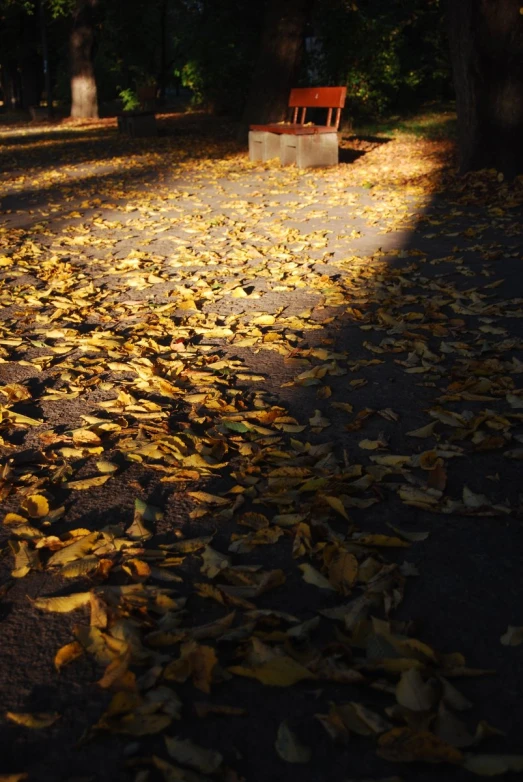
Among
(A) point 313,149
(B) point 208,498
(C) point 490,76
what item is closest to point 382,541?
(B) point 208,498

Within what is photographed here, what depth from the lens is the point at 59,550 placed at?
93.7 inches

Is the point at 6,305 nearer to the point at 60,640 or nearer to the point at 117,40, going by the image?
the point at 60,640

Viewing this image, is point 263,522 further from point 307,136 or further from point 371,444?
point 307,136

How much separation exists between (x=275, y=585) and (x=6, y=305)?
366 centimetres

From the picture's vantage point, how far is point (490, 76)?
8492mm

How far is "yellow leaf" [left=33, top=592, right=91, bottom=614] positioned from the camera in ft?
6.96

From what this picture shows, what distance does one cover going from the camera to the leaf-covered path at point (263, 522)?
5.57 feet

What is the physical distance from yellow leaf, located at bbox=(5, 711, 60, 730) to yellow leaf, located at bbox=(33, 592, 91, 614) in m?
0.39

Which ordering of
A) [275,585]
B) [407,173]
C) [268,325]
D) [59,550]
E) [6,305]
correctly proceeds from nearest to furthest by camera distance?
1. [275,585]
2. [59,550]
3. [268,325]
4. [6,305]
5. [407,173]

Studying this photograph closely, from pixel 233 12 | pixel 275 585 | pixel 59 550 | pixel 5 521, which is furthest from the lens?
pixel 233 12

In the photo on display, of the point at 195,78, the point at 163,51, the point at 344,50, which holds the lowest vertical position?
the point at 195,78

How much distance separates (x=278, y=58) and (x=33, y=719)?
1347 centimetres

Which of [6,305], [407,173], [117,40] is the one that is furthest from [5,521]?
[117,40]

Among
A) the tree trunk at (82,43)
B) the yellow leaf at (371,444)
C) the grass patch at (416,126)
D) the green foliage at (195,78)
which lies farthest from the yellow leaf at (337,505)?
the tree trunk at (82,43)
